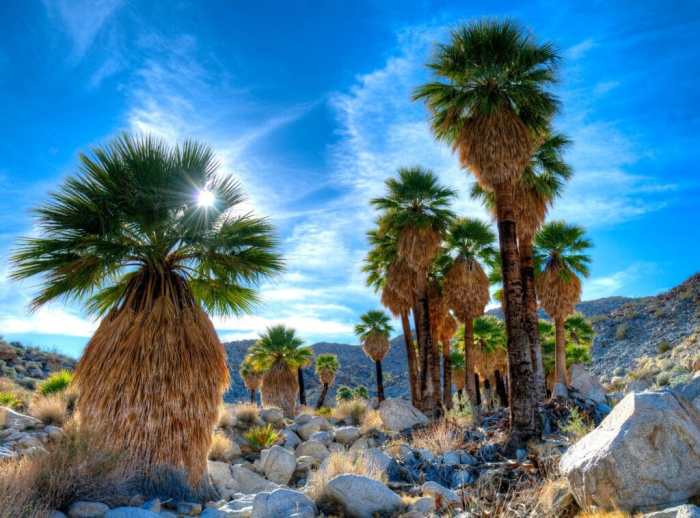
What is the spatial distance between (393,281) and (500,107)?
1215 centimetres

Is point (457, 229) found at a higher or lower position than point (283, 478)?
higher

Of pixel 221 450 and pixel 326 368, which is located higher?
pixel 326 368

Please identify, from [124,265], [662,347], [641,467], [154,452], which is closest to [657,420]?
[641,467]

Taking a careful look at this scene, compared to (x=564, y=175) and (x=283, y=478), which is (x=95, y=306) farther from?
(x=564, y=175)

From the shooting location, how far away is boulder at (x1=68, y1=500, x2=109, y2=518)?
21.5ft

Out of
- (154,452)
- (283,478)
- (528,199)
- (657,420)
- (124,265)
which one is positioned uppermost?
(528,199)

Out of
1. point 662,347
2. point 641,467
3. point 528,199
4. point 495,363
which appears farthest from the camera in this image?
point 662,347

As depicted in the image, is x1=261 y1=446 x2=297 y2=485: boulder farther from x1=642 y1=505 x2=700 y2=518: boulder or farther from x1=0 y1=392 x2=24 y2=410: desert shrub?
x1=642 y1=505 x2=700 y2=518: boulder

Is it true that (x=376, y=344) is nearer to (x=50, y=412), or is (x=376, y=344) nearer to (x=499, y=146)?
(x=499, y=146)

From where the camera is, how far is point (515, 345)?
559 inches

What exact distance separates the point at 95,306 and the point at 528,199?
15.2 meters

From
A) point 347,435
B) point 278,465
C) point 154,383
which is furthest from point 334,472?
point 347,435

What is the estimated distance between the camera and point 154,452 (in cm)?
955

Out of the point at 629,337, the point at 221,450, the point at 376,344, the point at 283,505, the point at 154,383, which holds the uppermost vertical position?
the point at 629,337
